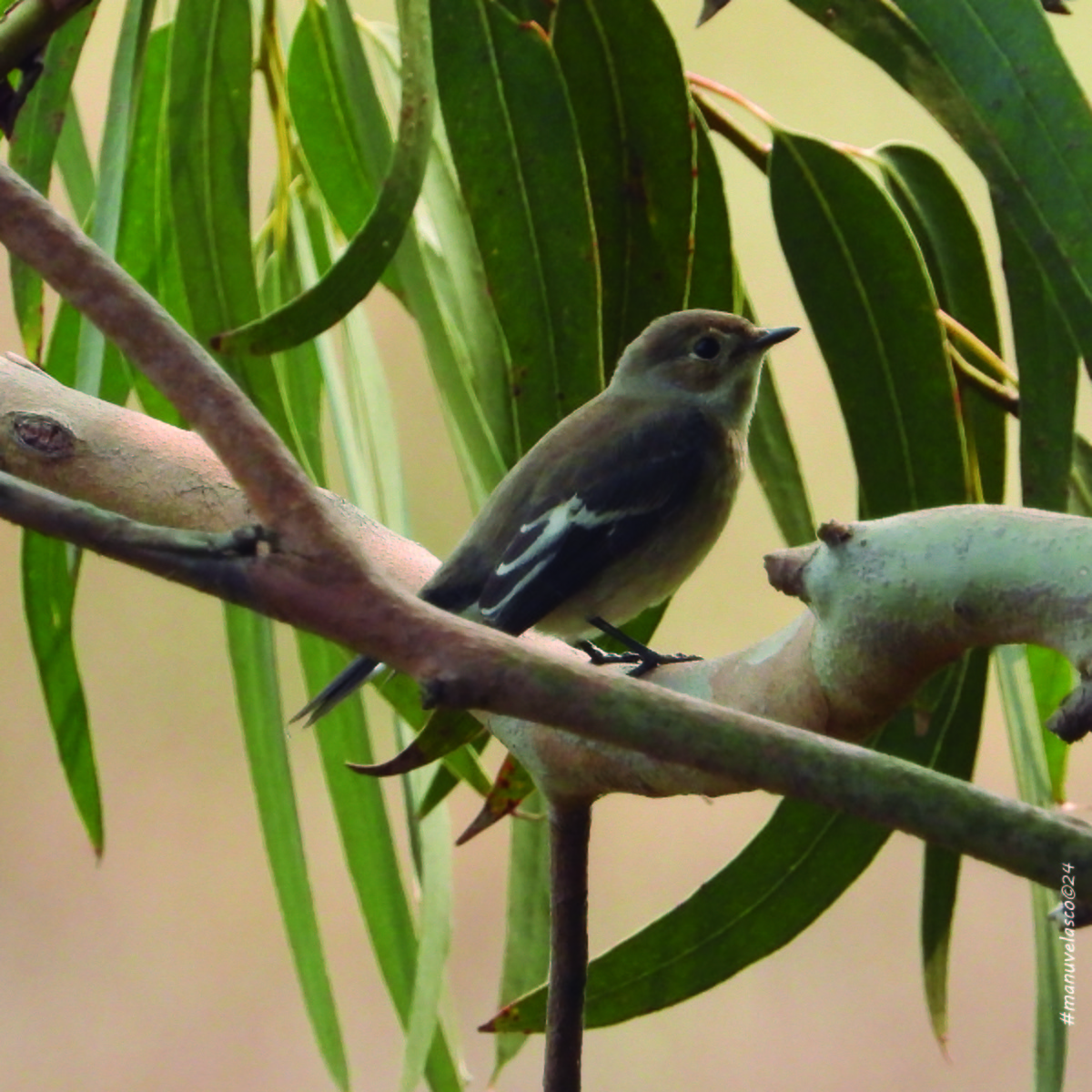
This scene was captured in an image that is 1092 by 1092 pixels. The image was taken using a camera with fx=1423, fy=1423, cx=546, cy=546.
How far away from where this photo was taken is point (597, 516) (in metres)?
1.57

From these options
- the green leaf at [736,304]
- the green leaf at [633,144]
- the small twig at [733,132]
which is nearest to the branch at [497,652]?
the green leaf at [633,144]

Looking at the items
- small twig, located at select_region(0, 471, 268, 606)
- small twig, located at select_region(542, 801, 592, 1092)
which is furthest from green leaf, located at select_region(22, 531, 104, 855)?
small twig, located at select_region(0, 471, 268, 606)

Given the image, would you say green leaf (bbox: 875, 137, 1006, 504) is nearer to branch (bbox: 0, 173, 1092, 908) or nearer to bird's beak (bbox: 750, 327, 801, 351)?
bird's beak (bbox: 750, 327, 801, 351)

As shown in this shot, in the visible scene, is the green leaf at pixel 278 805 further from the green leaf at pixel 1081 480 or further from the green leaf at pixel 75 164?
the green leaf at pixel 1081 480

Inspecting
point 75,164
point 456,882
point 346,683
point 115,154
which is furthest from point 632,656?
point 456,882

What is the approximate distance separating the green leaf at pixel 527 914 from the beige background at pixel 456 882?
1338mm

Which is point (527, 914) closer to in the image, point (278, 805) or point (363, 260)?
point (278, 805)

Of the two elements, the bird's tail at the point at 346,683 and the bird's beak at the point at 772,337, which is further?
the bird's beak at the point at 772,337

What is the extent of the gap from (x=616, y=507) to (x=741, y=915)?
0.47 m

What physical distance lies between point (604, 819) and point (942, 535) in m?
2.29

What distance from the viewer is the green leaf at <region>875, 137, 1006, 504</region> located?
62.5 inches

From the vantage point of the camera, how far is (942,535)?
847mm

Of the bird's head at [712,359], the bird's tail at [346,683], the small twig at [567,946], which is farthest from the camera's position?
the bird's head at [712,359]

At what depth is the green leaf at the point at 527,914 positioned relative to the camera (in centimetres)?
156
